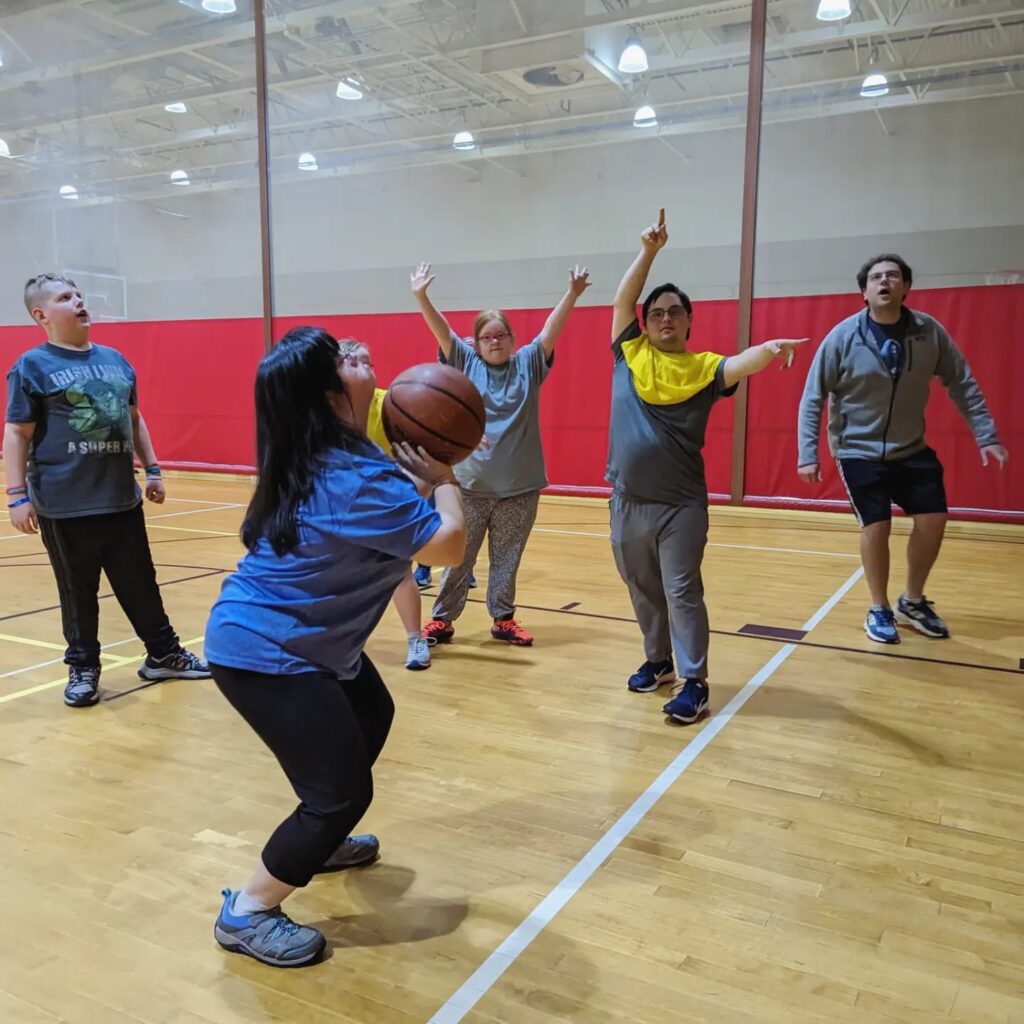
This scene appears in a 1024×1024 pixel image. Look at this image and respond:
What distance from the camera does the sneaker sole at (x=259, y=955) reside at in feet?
6.13

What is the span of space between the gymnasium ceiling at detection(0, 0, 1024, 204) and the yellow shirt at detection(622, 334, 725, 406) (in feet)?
21.9

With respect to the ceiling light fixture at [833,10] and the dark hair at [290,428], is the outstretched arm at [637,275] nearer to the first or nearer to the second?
the dark hair at [290,428]

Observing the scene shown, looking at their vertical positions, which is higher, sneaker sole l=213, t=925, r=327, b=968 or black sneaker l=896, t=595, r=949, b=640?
sneaker sole l=213, t=925, r=327, b=968

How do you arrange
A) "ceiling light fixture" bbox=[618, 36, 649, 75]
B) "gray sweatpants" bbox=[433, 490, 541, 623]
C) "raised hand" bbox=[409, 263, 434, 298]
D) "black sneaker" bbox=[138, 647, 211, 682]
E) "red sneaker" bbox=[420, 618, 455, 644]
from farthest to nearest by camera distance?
"ceiling light fixture" bbox=[618, 36, 649, 75] → "red sneaker" bbox=[420, 618, 455, 644] → "gray sweatpants" bbox=[433, 490, 541, 623] → "raised hand" bbox=[409, 263, 434, 298] → "black sneaker" bbox=[138, 647, 211, 682]

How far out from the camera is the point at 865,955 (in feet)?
6.28

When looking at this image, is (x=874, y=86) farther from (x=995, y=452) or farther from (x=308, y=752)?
(x=308, y=752)

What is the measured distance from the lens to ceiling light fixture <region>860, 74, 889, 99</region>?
8.45 meters

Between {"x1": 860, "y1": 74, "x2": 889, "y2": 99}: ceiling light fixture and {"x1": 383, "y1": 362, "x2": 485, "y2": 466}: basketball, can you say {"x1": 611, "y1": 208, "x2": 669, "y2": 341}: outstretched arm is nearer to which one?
{"x1": 383, "y1": 362, "x2": 485, "y2": 466}: basketball

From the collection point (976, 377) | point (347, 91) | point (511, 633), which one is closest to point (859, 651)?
point (511, 633)

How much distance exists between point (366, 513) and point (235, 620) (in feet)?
1.17

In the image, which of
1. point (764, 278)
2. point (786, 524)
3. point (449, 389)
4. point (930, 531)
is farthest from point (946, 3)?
point (449, 389)

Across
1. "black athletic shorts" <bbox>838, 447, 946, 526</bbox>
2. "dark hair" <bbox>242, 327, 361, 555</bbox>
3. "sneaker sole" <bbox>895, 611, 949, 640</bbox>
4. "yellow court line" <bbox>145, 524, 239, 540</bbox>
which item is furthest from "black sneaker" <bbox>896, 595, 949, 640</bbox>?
"yellow court line" <bbox>145, 524, 239, 540</bbox>

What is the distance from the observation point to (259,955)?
1.88m

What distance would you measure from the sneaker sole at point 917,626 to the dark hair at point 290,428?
364 centimetres
